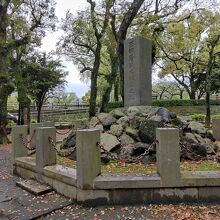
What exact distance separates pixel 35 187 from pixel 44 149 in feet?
2.68

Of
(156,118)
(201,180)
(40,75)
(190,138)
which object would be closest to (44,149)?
(156,118)

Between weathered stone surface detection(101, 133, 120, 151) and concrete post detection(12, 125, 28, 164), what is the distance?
2187 mm

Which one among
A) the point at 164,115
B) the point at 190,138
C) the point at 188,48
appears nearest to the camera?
the point at 190,138

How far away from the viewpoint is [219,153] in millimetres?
7758

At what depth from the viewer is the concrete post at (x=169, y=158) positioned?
505 centimetres

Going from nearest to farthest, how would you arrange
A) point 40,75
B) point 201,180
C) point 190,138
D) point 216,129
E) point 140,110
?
point 201,180
point 190,138
point 140,110
point 216,129
point 40,75

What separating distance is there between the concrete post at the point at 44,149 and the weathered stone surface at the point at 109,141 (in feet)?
4.46

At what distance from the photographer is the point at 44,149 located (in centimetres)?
627

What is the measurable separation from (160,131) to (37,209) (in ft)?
8.42

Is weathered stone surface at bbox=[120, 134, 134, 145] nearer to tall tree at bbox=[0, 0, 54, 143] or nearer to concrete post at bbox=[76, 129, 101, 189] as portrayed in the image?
concrete post at bbox=[76, 129, 101, 189]

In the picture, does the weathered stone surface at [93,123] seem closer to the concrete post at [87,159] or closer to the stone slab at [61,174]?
the stone slab at [61,174]

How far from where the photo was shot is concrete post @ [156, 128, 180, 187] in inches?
199

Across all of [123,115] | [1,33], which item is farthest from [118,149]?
[1,33]

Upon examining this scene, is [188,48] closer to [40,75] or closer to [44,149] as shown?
[40,75]
